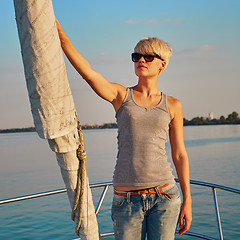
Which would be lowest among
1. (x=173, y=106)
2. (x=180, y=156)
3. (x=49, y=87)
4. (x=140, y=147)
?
(x=180, y=156)

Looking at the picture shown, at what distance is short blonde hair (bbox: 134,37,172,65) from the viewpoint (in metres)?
1.96

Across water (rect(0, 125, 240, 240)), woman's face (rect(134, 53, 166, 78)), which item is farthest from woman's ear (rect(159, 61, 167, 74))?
water (rect(0, 125, 240, 240))

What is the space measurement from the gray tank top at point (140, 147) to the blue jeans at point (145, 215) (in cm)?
7

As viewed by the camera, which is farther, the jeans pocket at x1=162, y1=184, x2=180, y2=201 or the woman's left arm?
Result: the woman's left arm

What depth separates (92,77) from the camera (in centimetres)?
175

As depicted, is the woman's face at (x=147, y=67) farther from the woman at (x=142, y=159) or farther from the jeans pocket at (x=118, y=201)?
the jeans pocket at (x=118, y=201)

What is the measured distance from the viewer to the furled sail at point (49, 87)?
4.53 ft

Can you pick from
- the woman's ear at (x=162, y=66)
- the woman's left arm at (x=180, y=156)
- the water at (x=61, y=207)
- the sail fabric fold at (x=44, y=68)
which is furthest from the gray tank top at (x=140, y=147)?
the water at (x=61, y=207)

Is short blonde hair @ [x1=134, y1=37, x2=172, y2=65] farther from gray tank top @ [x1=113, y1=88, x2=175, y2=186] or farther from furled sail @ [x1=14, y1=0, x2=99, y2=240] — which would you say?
furled sail @ [x1=14, y1=0, x2=99, y2=240]

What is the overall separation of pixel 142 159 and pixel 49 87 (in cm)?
65

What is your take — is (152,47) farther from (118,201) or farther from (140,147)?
(118,201)

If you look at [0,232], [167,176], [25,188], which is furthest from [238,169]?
[167,176]

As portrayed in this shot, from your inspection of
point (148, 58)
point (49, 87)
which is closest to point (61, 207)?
point (148, 58)

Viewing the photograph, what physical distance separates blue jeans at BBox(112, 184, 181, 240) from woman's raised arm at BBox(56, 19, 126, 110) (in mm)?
479
